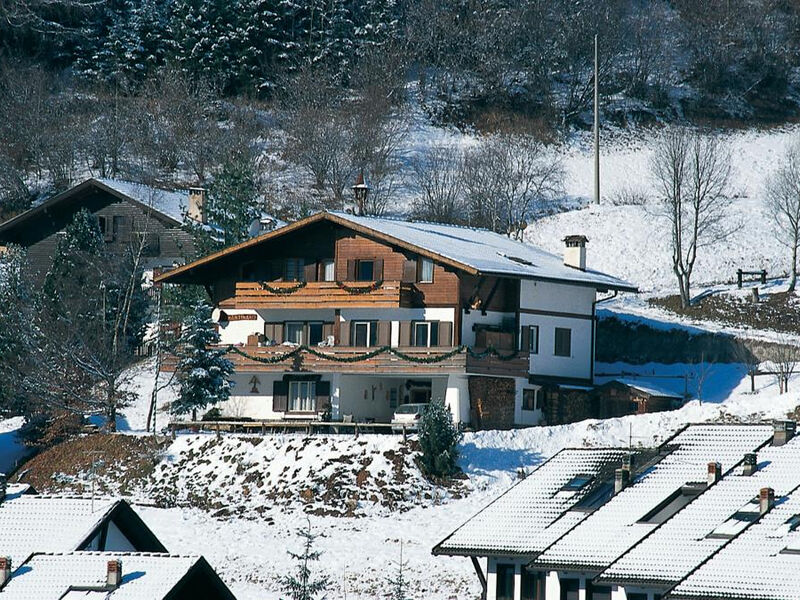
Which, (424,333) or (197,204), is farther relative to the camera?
(197,204)

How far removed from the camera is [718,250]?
83.3 meters

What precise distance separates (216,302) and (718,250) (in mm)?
28562

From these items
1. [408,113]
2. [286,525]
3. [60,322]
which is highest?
[408,113]

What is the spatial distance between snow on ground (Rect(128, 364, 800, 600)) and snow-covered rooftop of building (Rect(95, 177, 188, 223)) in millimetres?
23425

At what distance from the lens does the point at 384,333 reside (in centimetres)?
6147

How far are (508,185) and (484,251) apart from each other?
96.4ft

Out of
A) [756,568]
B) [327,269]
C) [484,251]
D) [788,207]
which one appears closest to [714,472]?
[756,568]

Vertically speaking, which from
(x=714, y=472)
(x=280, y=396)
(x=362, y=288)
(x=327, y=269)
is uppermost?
(x=327, y=269)

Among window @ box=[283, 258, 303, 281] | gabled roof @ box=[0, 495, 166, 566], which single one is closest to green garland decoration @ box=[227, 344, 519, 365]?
window @ box=[283, 258, 303, 281]

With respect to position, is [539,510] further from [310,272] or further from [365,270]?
[310,272]


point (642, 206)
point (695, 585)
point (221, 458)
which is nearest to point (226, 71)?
point (642, 206)

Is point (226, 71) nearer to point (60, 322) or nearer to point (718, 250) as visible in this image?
point (718, 250)

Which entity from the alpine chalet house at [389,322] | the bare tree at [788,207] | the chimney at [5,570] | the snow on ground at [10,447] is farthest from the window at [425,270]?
the chimney at [5,570]

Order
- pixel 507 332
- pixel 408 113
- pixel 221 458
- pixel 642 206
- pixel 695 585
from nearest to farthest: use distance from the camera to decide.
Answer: pixel 695 585 < pixel 221 458 < pixel 507 332 < pixel 642 206 < pixel 408 113
